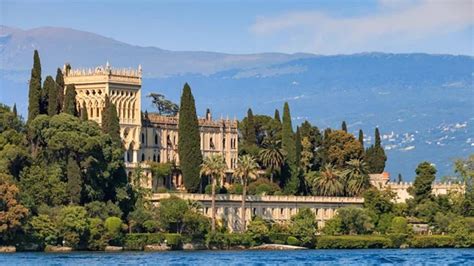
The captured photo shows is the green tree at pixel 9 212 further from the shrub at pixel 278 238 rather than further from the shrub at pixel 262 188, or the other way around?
the shrub at pixel 262 188

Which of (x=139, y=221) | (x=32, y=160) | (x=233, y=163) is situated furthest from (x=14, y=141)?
(x=233, y=163)

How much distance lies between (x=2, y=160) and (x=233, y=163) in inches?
1540

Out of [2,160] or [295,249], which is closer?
[2,160]

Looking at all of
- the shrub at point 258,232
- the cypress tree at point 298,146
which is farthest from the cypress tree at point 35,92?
the cypress tree at point 298,146

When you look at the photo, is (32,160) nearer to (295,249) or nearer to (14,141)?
(14,141)

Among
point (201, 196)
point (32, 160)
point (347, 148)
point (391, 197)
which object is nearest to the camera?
point (32, 160)

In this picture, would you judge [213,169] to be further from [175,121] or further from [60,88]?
[175,121]

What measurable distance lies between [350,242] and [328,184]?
17534mm

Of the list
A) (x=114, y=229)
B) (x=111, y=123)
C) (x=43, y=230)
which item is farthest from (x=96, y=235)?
(x=111, y=123)

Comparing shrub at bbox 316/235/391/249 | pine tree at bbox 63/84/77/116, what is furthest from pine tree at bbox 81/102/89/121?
shrub at bbox 316/235/391/249

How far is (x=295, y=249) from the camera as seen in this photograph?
117 meters

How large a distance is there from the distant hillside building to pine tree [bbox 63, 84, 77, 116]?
7.88 meters

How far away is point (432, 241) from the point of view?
406ft

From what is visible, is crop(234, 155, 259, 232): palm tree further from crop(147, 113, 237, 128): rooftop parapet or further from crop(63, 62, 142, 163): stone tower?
crop(147, 113, 237, 128): rooftop parapet
